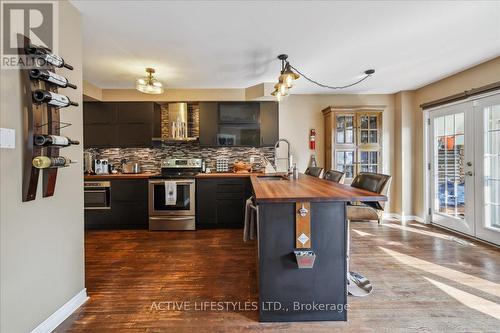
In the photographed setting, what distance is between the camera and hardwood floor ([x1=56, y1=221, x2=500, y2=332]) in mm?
1639

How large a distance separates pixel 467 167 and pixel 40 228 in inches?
187

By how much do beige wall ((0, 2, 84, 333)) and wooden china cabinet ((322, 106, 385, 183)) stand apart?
11.8 feet

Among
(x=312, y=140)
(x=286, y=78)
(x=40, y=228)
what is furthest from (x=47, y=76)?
(x=312, y=140)

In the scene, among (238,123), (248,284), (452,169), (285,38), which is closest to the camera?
(248,284)

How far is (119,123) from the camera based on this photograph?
162 inches

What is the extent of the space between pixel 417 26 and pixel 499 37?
100 centimetres

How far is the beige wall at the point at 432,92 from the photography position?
300 cm

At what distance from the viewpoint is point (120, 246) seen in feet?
10.2

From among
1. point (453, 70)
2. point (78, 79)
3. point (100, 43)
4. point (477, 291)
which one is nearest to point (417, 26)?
point (453, 70)

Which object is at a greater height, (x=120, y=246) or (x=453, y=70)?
(x=453, y=70)

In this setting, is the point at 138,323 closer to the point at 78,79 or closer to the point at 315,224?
the point at 315,224

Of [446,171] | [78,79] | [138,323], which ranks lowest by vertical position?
[138,323]

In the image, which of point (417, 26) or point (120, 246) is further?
point (120, 246)

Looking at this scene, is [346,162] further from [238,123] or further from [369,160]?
[238,123]
